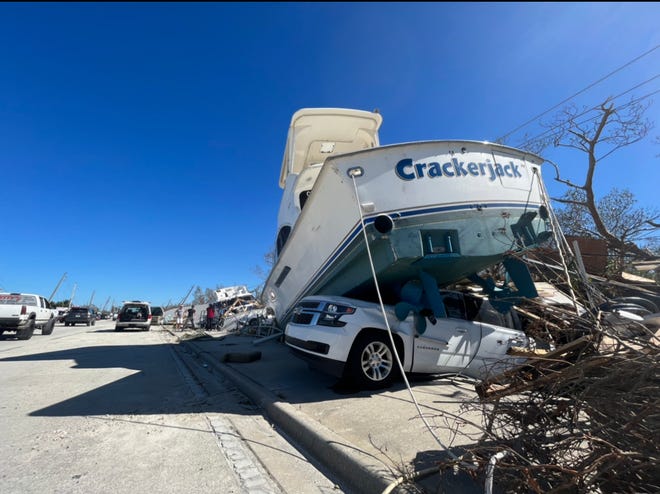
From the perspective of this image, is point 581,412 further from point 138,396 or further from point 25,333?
point 25,333

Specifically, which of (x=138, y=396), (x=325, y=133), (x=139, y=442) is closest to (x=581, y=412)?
(x=139, y=442)

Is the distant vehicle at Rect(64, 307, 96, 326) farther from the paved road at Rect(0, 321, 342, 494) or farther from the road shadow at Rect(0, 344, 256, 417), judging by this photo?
the paved road at Rect(0, 321, 342, 494)

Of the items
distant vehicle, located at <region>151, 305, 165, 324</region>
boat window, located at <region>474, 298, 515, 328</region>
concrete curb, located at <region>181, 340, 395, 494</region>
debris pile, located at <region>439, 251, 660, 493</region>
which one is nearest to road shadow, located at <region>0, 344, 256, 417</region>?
concrete curb, located at <region>181, 340, 395, 494</region>

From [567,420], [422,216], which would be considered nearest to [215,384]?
[422,216]

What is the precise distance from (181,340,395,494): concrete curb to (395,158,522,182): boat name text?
3.39 m

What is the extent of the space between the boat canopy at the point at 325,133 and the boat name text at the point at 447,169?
3.44 metres

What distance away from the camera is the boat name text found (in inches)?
199

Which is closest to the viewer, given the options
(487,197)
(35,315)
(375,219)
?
(375,219)

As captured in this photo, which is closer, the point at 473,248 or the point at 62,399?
the point at 62,399

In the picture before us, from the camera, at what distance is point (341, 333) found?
453 centimetres

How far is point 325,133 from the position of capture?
342 inches

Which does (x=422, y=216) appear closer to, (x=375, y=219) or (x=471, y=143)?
(x=375, y=219)

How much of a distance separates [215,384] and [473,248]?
470cm

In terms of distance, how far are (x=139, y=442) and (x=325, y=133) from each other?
24.1 ft
